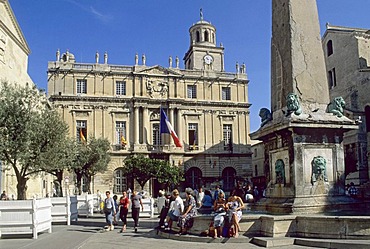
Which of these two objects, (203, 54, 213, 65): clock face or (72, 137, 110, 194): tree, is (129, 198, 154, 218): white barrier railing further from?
(203, 54, 213, 65): clock face

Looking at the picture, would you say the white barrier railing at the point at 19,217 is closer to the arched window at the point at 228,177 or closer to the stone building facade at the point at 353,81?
the stone building facade at the point at 353,81

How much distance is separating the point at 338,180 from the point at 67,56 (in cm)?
4072

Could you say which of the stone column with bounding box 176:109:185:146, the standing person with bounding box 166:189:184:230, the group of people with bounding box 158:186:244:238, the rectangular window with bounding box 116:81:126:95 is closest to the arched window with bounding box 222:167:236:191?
the stone column with bounding box 176:109:185:146

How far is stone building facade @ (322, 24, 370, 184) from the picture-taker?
2742 centimetres

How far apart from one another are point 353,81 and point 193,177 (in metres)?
20.4

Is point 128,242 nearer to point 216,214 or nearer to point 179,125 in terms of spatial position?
point 216,214

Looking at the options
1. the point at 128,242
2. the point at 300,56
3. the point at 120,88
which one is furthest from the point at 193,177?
the point at 300,56

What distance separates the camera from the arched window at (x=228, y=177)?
44.9 m

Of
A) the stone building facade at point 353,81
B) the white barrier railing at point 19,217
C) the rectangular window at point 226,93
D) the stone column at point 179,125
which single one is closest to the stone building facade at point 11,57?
the white barrier railing at point 19,217

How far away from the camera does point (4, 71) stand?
78.3 feet

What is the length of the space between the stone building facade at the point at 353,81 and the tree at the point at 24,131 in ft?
58.1

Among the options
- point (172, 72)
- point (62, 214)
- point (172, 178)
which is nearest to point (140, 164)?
point (172, 178)

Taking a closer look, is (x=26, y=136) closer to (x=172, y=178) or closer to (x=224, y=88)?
(x=172, y=178)

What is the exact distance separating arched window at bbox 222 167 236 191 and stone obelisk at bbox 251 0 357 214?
3464 cm
